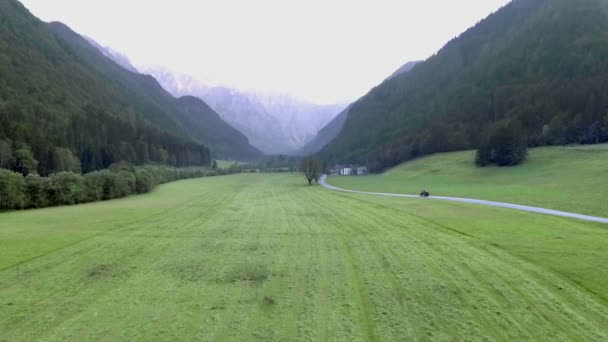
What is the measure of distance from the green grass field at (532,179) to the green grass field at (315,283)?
10.7 meters

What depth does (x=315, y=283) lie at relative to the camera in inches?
549

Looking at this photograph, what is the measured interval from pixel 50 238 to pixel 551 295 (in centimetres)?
2870

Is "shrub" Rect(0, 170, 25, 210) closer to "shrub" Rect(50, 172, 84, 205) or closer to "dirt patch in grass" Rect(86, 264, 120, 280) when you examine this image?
"shrub" Rect(50, 172, 84, 205)

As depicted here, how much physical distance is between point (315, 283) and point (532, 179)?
5992 cm

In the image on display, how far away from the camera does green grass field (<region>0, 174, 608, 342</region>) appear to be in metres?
10.2

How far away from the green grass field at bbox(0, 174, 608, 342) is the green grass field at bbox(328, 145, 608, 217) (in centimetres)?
1068

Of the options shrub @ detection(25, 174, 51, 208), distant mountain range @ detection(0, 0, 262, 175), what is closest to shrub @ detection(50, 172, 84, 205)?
shrub @ detection(25, 174, 51, 208)

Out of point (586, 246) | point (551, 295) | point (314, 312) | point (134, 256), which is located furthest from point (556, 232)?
point (134, 256)

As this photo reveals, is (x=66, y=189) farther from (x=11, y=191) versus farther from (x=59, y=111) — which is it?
(x=59, y=111)

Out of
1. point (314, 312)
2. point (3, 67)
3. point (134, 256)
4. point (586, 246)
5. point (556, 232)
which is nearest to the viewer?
point (314, 312)

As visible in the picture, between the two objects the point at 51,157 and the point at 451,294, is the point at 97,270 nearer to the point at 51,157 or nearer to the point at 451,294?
the point at 451,294

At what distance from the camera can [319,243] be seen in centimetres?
2122

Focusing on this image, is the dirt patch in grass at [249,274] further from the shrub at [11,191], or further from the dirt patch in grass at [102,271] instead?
the shrub at [11,191]

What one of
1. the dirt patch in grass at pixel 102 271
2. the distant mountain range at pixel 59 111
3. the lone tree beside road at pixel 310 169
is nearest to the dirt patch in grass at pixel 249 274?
the dirt patch in grass at pixel 102 271
